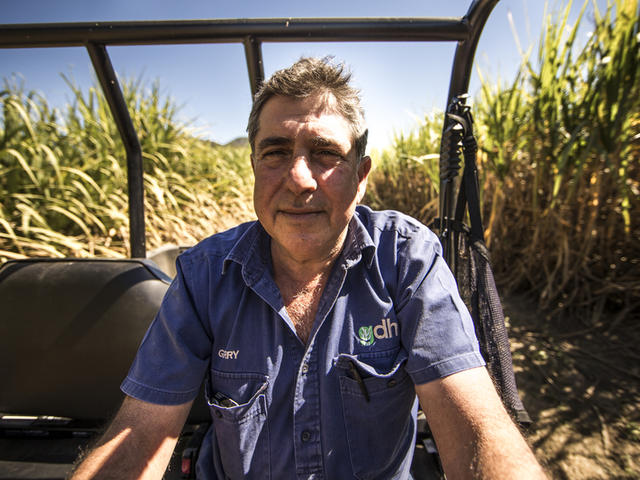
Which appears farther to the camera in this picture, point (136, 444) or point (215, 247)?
point (215, 247)

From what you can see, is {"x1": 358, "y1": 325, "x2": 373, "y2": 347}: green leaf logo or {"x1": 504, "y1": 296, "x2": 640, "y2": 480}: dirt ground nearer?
{"x1": 358, "y1": 325, "x2": 373, "y2": 347}: green leaf logo

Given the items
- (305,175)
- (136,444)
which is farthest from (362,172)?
(136,444)

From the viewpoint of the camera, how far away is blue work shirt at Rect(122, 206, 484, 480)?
3.42 feet

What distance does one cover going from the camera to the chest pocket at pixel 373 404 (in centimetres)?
106

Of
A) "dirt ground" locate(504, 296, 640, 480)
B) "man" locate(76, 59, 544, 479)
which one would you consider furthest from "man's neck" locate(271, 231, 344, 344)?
"dirt ground" locate(504, 296, 640, 480)

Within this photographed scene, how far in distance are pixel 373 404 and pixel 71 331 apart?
1123 mm

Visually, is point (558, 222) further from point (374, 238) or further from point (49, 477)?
point (49, 477)

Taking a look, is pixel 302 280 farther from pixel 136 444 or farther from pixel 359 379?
pixel 136 444

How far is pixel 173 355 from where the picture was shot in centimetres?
107

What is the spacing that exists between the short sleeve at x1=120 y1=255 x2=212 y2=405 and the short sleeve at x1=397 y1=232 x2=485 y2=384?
2.10 feet

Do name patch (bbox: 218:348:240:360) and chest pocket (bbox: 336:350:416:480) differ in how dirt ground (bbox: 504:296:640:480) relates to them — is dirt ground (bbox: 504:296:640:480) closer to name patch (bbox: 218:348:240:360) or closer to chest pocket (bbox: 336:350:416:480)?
chest pocket (bbox: 336:350:416:480)

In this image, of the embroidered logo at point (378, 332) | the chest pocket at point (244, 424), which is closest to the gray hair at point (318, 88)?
the embroidered logo at point (378, 332)

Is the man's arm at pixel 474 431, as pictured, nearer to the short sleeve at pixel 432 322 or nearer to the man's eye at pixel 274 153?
the short sleeve at pixel 432 322

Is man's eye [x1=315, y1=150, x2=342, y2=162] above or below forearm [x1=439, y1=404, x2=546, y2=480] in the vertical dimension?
above
